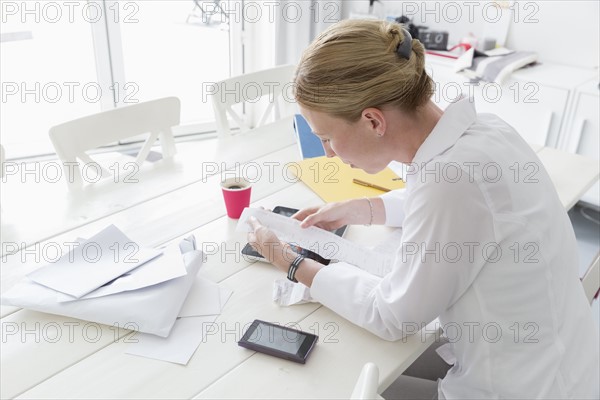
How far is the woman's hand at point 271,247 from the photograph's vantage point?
3.88 ft

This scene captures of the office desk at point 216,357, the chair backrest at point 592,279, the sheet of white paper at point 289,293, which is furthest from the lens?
the chair backrest at point 592,279

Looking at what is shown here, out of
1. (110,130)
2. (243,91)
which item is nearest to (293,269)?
(110,130)

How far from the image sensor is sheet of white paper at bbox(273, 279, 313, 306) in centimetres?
114

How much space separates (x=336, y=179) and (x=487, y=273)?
0.70m

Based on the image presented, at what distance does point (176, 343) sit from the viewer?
3.34ft

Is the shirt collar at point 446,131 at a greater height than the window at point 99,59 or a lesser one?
greater

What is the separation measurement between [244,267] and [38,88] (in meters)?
2.71

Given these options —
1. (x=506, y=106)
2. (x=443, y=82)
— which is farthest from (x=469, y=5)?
(x=506, y=106)

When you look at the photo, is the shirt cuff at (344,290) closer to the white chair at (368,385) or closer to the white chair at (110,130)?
the white chair at (368,385)

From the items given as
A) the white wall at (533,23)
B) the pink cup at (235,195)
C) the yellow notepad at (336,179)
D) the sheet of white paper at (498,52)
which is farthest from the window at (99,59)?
the pink cup at (235,195)

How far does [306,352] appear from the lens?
3.26ft

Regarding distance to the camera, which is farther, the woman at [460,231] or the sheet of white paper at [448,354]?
the sheet of white paper at [448,354]

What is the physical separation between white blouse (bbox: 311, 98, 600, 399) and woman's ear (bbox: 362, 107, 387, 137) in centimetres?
9

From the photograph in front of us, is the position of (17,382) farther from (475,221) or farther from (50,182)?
(50,182)
